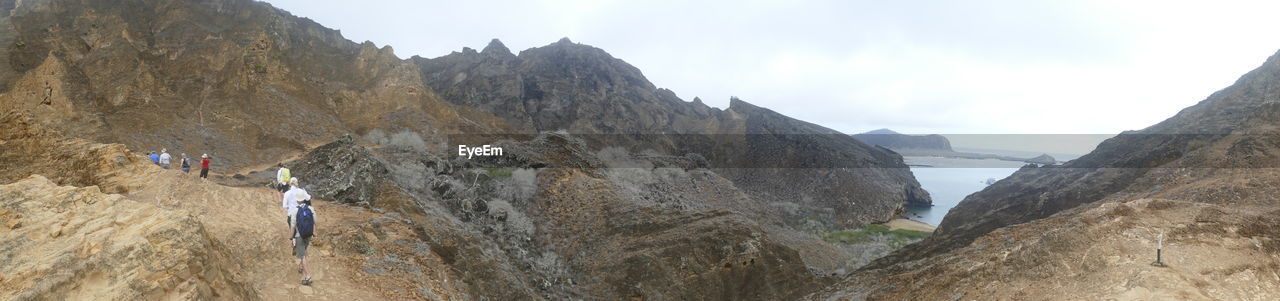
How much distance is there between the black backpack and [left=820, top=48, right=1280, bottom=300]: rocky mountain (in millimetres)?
13086

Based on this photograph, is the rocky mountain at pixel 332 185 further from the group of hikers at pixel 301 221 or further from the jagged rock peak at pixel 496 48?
the jagged rock peak at pixel 496 48

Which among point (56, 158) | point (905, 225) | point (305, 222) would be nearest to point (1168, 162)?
point (905, 225)

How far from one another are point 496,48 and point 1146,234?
79.9 meters

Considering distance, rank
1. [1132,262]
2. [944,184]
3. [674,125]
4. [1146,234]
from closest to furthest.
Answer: [1132,262]
[1146,234]
[674,125]
[944,184]

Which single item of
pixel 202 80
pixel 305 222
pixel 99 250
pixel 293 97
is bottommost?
pixel 305 222

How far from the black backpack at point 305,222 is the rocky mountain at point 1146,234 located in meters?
13.1

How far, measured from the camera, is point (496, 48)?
8281 cm

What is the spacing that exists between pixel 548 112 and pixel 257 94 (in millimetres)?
35841

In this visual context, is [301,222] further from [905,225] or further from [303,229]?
[905,225]

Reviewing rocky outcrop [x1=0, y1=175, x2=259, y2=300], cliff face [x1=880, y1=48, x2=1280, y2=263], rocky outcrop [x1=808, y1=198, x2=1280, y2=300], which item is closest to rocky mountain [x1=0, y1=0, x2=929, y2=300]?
rocky outcrop [x1=0, y1=175, x2=259, y2=300]

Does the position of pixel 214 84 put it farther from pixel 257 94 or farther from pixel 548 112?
pixel 548 112

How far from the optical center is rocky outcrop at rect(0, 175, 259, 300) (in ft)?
16.6

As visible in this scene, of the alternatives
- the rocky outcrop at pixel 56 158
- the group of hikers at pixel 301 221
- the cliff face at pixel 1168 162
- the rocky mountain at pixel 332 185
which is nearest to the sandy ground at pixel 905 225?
the rocky mountain at pixel 332 185

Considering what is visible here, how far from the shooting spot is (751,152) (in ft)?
219
